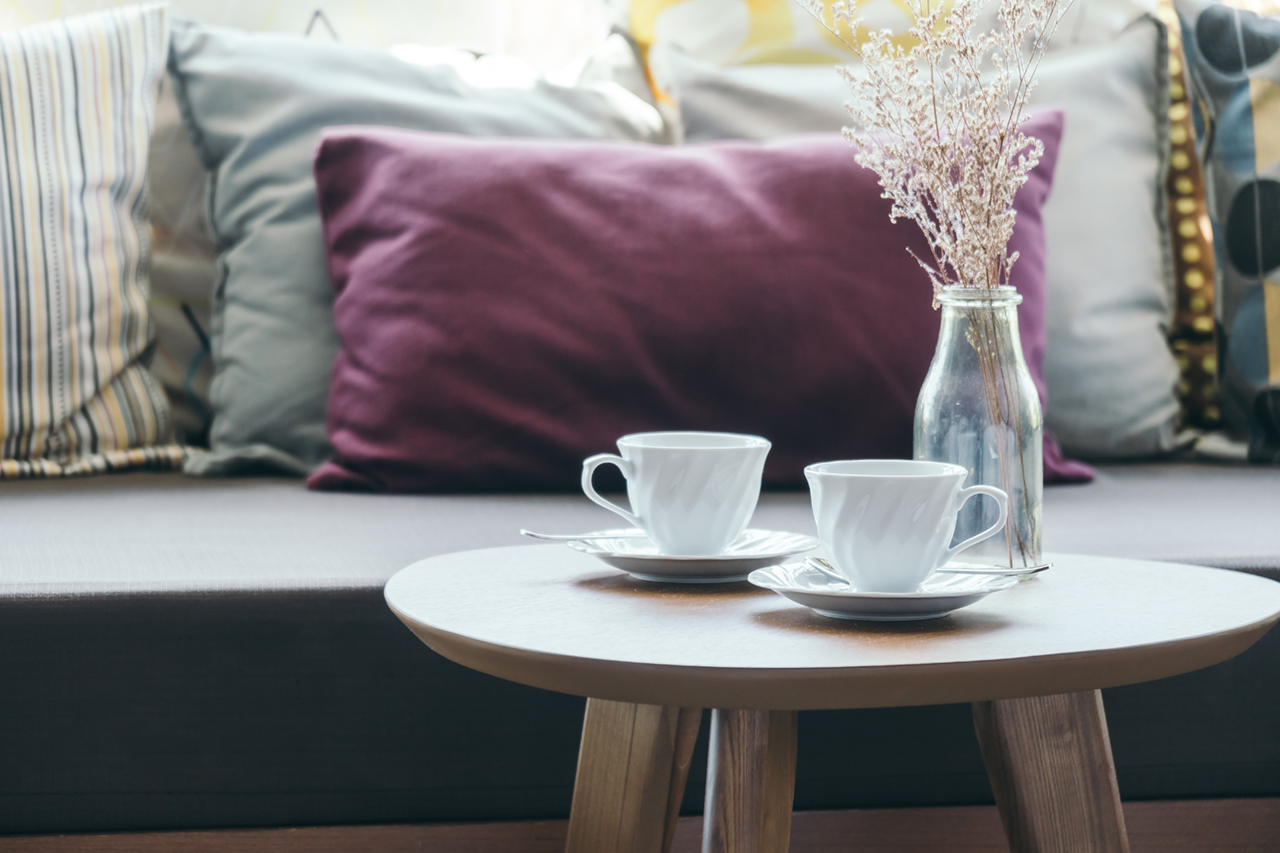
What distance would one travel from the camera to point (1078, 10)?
1.62 metres

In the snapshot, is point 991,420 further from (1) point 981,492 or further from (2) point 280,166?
(2) point 280,166

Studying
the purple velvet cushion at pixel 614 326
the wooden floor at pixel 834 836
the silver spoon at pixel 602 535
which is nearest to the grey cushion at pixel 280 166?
the purple velvet cushion at pixel 614 326

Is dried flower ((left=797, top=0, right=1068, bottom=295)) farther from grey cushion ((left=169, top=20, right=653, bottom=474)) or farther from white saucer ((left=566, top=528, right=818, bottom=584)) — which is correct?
grey cushion ((left=169, top=20, right=653, bottom=474))

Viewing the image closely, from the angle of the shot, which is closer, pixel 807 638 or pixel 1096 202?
pixel 807 638

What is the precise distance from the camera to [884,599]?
0.59 metres

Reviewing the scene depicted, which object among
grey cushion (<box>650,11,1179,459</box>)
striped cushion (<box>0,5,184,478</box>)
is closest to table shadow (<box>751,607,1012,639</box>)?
grey cushion (<box>650,11,1179,459</box>)

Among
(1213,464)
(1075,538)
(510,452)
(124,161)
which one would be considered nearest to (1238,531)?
(1075,538)

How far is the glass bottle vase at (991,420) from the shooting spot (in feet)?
2.34

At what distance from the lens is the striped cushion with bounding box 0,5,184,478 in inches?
50.5

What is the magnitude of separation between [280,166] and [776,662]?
1074 mm

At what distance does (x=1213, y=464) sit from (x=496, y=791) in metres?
0.98

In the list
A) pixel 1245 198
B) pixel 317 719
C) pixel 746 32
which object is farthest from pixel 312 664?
pixel 1245 198

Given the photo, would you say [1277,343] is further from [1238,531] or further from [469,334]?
[469,334]

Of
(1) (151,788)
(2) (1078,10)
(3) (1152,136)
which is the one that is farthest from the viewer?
(2) (1078,10)
